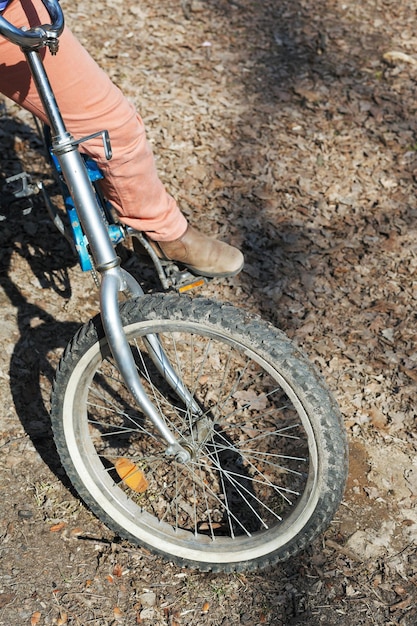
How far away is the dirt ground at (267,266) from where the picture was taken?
2.76 meters

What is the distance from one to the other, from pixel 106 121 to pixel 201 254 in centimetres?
77

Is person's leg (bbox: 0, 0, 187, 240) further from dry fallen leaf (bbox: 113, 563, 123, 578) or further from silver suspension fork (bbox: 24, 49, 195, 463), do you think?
dry fallen leaf (bbox: 113, 563, 123, 578)

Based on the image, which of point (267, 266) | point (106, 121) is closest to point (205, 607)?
point (106, 121)

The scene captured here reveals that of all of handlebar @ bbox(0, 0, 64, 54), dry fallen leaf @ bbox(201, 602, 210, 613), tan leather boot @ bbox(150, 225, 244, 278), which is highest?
handlebar @ bbox(0, 0, 64, 54)

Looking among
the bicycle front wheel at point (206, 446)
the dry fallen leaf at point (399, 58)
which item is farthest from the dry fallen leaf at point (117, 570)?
the dry fallen leaf at point (399, 58)

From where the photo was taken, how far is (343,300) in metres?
3.90

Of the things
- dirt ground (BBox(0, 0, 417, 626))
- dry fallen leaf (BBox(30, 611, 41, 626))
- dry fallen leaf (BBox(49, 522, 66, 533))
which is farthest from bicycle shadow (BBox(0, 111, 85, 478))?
dry fallen leaf (BBox(30, 611, 41, 626))

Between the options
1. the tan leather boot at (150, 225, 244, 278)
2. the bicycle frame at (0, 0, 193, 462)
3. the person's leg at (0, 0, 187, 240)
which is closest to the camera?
the bicycle frame at (0, 0, 193, 462)

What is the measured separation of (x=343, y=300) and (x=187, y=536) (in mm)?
1665

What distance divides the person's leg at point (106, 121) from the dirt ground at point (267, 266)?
1.83 ft

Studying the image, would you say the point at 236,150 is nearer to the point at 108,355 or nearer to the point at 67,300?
the point at 67,300

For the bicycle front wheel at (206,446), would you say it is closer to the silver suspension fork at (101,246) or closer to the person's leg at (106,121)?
the silver suspension fork at (101,246)

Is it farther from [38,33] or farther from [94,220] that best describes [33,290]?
[38,33]

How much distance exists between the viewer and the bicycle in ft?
7.79
